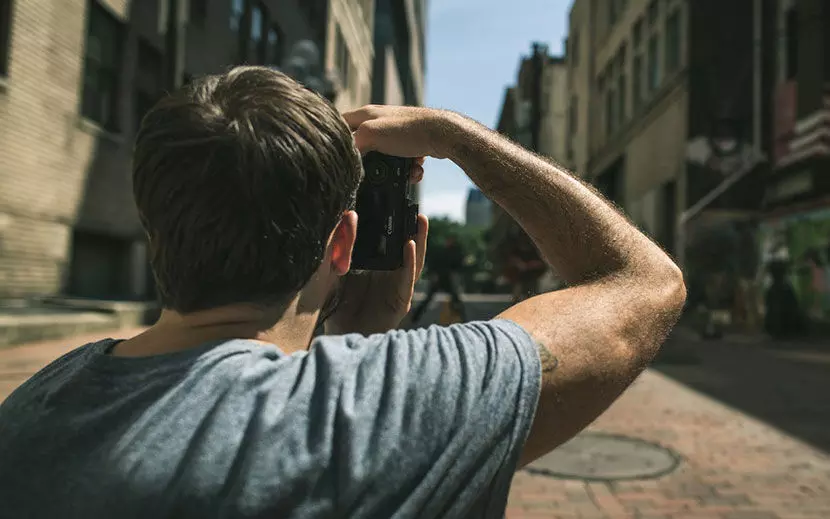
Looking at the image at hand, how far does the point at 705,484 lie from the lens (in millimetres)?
4258

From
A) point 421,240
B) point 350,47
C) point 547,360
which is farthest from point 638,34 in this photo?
point 547,360

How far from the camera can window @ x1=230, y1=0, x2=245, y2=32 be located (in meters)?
17.3

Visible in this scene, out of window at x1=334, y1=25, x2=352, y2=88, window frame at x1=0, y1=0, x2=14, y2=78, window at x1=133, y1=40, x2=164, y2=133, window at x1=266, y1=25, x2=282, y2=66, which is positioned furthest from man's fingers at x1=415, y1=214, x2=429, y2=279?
window at x1=334, y1=25, x2=352, y2=88

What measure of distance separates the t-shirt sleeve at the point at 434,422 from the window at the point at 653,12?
81.2 ft

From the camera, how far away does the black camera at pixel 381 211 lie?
1.30 meters

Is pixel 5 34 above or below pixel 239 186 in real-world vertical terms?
above

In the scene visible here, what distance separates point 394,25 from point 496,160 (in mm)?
50754

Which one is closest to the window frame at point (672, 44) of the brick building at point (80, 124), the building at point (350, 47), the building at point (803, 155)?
the building at point (803, 155)

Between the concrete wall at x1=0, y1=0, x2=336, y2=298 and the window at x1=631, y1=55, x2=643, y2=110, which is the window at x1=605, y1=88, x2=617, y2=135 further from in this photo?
the concrete wall at x1=0, y1=0, x2=336, y2=298

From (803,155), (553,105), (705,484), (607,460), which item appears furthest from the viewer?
(553,105)

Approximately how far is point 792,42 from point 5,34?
1572 cm

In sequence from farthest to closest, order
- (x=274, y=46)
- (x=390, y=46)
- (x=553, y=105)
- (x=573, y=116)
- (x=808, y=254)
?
(x=553, y=105) → (x=390, y=46) → (x=573, y=116) → (x=274, y=46) → (x=808, y=254)

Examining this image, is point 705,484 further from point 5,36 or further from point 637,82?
point 637,82

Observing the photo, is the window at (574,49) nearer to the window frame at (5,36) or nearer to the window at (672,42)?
the window at (672,42)
